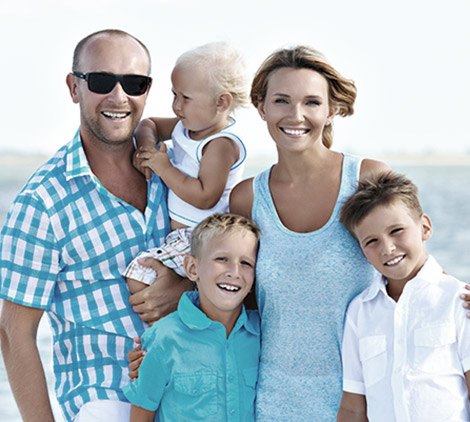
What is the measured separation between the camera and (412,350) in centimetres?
292

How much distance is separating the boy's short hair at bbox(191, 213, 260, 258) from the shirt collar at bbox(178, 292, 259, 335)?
16cm

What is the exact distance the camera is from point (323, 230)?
10.1 ft

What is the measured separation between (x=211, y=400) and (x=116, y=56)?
1.22m

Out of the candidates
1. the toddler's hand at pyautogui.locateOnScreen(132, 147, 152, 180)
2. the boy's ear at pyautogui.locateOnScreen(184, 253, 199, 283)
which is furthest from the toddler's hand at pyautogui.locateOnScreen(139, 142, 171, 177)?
the boy's ear at pyautogui.locateOnScreen(184, 253, 199, 283)

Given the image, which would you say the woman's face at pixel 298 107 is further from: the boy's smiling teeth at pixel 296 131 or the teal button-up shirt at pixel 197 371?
the teal button-up shirt at pixel 197 371

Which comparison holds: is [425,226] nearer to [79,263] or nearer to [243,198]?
[243,198]

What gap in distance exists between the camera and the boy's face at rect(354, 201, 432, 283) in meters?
2.96

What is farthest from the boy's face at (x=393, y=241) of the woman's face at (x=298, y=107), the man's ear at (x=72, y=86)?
the man's ear at (x=72, y=86)

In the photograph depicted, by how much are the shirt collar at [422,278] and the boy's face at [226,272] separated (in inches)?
15.0

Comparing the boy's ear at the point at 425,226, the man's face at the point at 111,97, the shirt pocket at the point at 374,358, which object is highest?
the man's face at the point at 111,97

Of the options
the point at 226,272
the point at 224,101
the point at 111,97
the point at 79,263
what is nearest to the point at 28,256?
the point at 79,263

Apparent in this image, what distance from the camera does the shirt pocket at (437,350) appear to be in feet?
9.45

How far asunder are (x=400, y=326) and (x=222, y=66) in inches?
46.3

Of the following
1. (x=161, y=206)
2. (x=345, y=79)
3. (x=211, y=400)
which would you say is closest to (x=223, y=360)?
(x=211, y=400)
